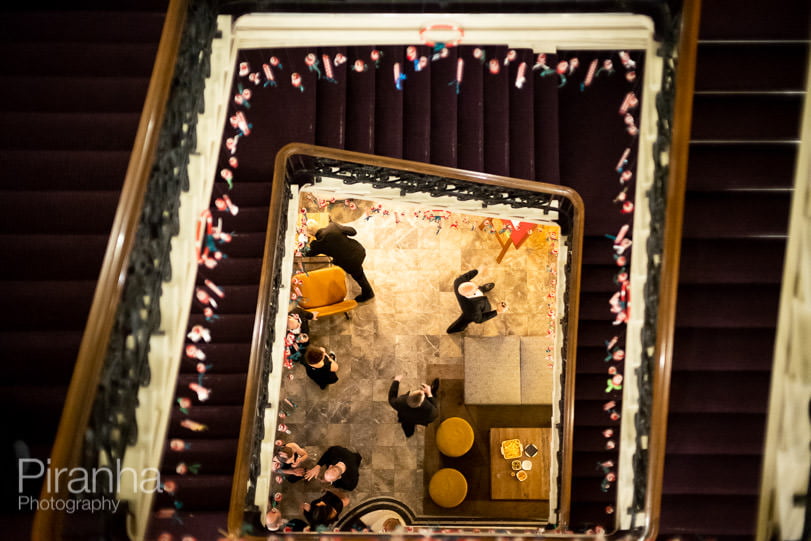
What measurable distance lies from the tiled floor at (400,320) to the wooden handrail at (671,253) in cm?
402

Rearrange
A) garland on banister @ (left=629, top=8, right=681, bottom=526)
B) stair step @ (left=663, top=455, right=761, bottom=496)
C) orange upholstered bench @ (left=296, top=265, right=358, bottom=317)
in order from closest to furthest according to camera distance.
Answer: garland on banister @ (left=629, top=8, right=681, bottom=526), stair step @ (left=663, top=455, right=761, bottom=496), orange upholstered bench @ (left=296, top=265, right=358, bottom=317)

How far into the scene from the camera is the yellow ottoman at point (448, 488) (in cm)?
630

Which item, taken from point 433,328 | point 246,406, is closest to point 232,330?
point 246,406

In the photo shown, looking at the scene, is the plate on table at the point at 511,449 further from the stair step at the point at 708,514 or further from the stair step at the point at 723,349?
the stair step at the point at 723,349

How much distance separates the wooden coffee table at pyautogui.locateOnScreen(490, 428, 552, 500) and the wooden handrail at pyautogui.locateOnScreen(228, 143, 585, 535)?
1.58 meters

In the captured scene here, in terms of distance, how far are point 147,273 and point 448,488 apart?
4.73m

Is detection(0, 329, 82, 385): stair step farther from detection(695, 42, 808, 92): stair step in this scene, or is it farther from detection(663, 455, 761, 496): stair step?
detection(695, 42, 808, 92): stair step

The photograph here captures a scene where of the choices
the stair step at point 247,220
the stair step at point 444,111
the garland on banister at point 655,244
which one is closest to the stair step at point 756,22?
the garland on banister at point 655,244

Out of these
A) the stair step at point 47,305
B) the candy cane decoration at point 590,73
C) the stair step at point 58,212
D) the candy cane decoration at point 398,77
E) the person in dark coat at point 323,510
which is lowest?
the person in dark coat at point 323,510

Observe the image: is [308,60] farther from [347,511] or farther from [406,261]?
[347,511]

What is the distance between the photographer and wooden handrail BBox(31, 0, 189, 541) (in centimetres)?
217

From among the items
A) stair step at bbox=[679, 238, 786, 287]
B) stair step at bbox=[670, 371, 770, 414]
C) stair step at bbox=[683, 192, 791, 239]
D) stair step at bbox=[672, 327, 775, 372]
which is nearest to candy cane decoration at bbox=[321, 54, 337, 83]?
stair step at bbox=[683, 192, 791, 239]

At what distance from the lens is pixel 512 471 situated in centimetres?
658

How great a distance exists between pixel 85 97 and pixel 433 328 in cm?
446
